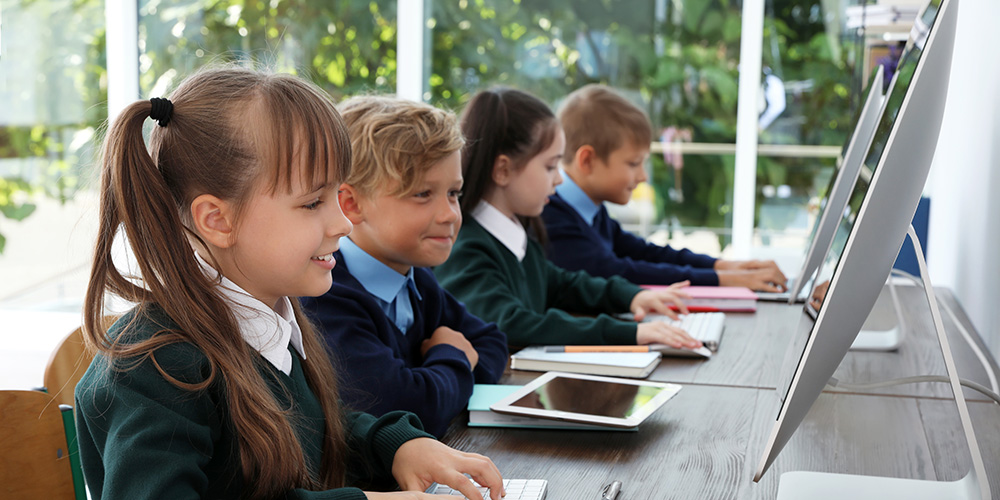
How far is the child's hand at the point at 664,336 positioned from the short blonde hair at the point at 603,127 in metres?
0.98

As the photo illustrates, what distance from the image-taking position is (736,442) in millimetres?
1118

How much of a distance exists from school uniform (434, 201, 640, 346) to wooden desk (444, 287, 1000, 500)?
20 centimetres

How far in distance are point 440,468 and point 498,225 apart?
100 centimetres

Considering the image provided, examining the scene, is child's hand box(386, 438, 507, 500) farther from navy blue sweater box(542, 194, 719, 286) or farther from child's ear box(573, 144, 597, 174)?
child's ear box(573, 144, 597, 174)

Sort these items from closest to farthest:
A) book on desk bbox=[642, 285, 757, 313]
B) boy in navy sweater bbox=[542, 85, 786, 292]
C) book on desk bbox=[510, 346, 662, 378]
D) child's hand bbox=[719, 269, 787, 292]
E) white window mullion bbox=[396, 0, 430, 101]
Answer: book on desk bbox=[510, 346, 662, 378] < book on desk bbox=[642, 285, 757, 313] < child's hand bbox=[719, 269, 787, 292] < boy in navy sweater bbox=[542, 85, 786, 292] < white window mullion bbox=[396, 0, 430, 101]

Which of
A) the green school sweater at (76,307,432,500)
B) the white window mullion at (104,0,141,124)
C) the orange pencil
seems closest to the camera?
the green school sweater at (76,307,432,500)

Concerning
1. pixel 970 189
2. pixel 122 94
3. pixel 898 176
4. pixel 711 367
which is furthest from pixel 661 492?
pixel 122 94

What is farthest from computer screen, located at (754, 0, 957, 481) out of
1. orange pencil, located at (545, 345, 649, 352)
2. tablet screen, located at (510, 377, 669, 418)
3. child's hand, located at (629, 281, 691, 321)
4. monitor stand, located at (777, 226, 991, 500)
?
child's hand, located at (629, 281, 691, 321)

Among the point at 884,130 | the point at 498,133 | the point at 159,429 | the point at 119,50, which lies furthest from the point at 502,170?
the point at 119,50

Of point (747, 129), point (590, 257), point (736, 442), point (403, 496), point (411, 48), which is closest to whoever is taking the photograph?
point (403, 496)

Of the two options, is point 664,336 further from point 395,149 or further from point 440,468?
point 440,468

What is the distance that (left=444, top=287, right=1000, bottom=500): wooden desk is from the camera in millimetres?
994

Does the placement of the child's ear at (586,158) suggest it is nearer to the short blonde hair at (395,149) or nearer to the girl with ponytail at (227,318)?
the short blonde hair at (395,149)

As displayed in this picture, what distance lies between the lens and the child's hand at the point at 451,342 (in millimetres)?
1369
